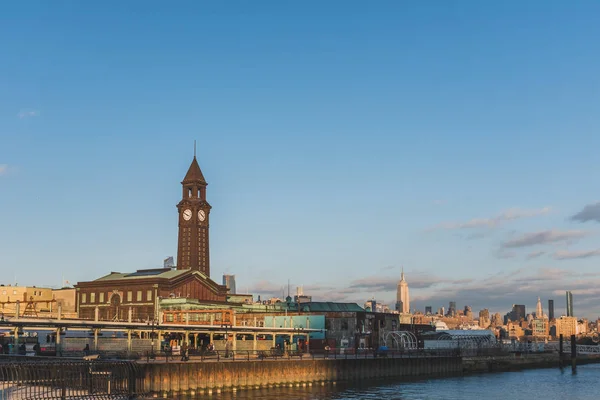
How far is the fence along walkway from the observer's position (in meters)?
49.0

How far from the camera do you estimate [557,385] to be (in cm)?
12106

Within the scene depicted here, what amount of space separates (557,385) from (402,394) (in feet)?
132

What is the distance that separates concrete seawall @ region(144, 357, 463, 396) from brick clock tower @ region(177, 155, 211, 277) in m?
76.9

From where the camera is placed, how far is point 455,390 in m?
104

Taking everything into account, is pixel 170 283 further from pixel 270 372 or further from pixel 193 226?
pixel 270 372

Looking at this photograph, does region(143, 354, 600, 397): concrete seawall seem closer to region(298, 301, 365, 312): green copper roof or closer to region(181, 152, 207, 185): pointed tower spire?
region(298, 301, 365, 312): green copper roof

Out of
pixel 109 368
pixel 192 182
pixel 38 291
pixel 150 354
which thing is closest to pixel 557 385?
pixel 150 354

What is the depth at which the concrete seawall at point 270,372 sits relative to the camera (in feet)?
264

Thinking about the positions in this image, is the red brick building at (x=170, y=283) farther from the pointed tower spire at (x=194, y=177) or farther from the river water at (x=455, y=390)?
the river water at (x=455, y=390)

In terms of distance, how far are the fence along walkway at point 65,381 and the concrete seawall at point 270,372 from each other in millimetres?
20895

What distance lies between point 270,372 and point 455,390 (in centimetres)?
2688

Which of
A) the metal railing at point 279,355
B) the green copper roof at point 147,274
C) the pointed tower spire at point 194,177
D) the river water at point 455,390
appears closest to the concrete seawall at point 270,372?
the river water at point 455,390

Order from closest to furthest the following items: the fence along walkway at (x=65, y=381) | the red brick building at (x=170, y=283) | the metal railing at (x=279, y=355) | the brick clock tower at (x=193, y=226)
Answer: the fence along walkway at (x=65, y=381) < the metal railing at (x=279, y=355) < the red brick building at (x=170, y=283) < the brick clock tower at (x=193, y=226)

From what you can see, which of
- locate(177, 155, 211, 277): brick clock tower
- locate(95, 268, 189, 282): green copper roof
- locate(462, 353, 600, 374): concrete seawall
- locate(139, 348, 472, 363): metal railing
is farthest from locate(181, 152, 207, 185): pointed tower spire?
locate(462, 353, 600, 374): concrete seawall
